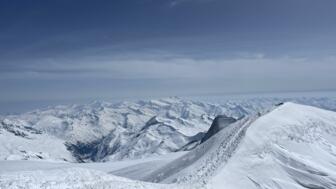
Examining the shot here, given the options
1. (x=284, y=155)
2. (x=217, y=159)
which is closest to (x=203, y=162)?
(x=217, y=159)

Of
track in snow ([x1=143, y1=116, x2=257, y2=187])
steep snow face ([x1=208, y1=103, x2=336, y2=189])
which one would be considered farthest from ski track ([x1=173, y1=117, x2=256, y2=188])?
steep snow face ([x1=208, y1=103, x2=336, y2=189])

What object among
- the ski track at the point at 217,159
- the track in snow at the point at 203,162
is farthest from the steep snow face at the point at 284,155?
the track in snow at the point at 203,162

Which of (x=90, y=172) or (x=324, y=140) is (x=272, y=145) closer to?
(x=324, y=140)

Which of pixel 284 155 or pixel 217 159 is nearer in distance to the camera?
pixel 217 159

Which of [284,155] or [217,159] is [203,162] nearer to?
[217,159]

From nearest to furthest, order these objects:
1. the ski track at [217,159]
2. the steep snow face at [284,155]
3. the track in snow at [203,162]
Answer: the ski track at [217,159], the steep snow face at [284,155], the track in snow at [203,162]

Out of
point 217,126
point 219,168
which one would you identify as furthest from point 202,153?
point 217,126

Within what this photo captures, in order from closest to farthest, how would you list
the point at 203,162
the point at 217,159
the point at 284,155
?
1. the point at 217,159
2. the point at 284,155
3. the point at 203,162

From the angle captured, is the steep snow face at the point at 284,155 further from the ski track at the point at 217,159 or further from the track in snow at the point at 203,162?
→ the track in snow at the point at 203,162

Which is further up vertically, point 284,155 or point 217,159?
point 284,155
